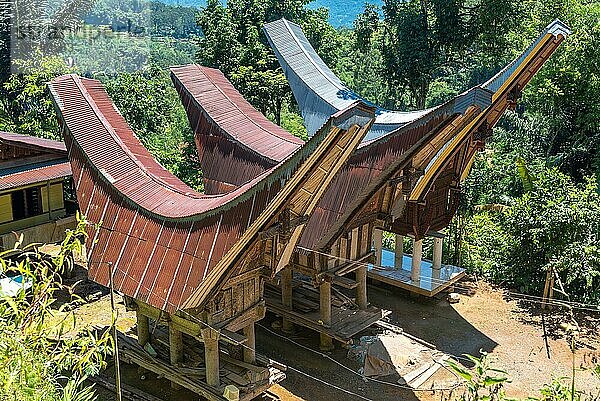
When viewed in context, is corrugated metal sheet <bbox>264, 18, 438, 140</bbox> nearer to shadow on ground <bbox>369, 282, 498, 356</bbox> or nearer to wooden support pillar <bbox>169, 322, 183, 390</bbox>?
shadow on ground <bbox>369, 282, 498, 356</bbox>

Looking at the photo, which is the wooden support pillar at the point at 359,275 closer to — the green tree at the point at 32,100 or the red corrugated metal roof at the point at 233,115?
the red corrugated metal roof at the point at 233,115

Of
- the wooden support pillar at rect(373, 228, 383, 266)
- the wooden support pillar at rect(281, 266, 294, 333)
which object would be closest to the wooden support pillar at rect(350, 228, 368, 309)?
the wooden support pillar at rect(281, 266, 294, 333)

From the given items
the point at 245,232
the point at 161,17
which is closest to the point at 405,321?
the point at 245,232

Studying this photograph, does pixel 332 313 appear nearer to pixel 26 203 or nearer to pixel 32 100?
pixel 26 203

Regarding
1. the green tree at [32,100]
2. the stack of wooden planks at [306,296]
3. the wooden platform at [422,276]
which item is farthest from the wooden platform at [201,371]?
the green tree at [32,100]

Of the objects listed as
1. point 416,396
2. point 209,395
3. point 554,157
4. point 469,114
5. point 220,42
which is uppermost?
point 220,42

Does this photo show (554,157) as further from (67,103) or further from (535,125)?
(67,103)

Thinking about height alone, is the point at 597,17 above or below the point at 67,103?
above
